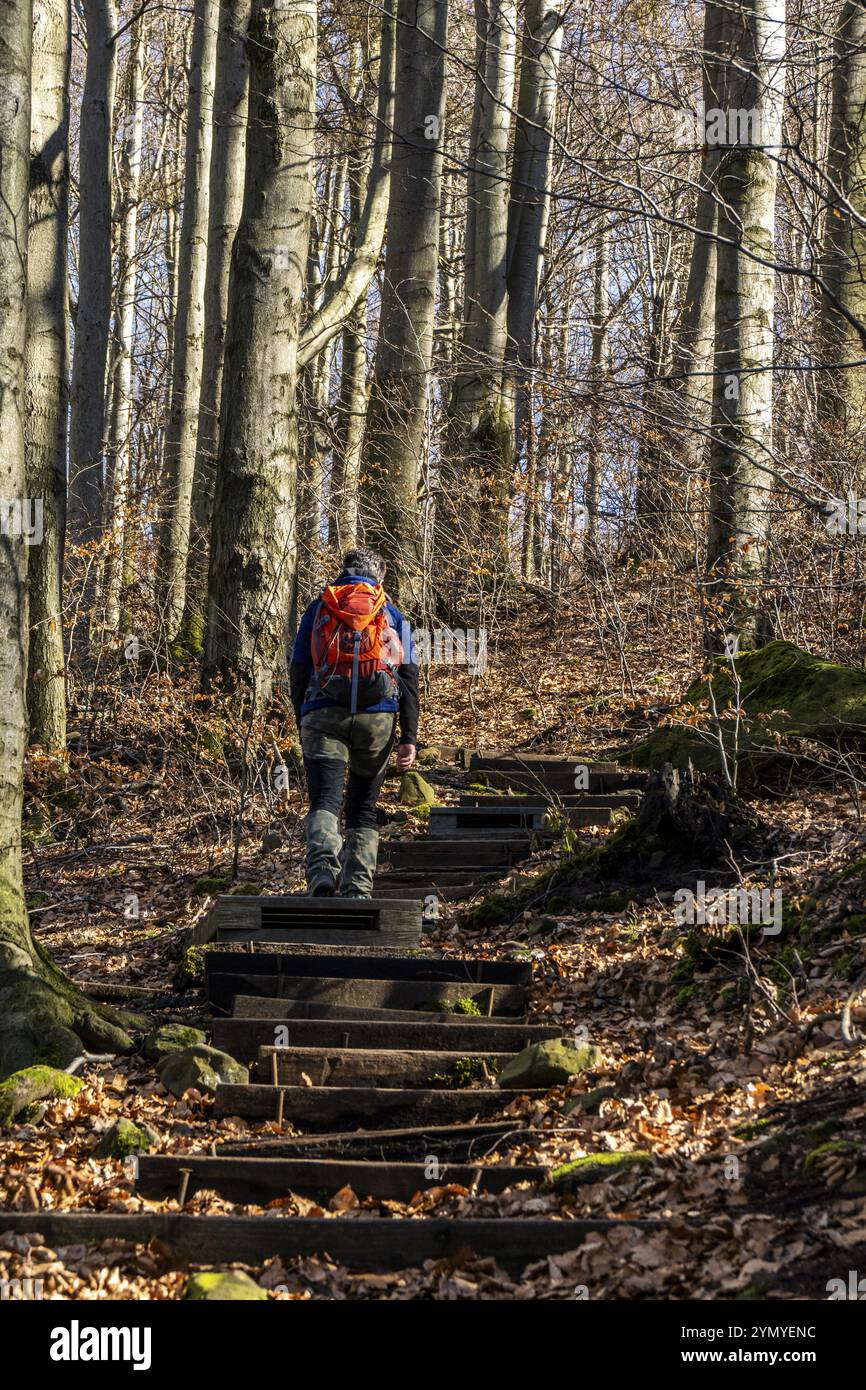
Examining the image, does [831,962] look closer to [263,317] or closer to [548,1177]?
[548,1177]

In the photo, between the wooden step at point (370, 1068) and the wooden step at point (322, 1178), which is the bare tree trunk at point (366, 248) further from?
the wooden step at point (322, 1178)

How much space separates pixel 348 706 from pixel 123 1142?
122 inches

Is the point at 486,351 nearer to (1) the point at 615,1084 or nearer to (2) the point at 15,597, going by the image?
(2) the point at 15,597

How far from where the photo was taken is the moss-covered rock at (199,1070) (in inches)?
224

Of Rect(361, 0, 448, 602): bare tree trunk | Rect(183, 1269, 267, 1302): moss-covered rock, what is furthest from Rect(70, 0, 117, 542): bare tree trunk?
Rect(183, 1269, 267, 1302): moss-covered rock

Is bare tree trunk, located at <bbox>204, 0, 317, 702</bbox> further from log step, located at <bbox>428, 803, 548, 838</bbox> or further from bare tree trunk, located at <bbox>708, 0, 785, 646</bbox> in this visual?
bare tree trunk, located at <bbox>708, 0, 785, 646</bbox>

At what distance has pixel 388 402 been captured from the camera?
1516 cm

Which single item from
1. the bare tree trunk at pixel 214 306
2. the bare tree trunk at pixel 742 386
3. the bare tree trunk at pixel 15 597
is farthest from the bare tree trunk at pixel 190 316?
the bare tree trunk at pixel 15 597

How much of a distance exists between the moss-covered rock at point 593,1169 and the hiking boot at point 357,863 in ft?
10.4

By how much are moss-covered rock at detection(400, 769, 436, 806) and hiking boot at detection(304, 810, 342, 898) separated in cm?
318

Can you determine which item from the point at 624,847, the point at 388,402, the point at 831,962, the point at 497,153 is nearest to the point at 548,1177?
the point at 831,962

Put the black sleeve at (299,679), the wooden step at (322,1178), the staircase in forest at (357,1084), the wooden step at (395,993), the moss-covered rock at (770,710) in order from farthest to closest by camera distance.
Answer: the moss-covered rock at (770,710)
the black sleeve at (299,679)
the wooden step at (395,993)
the wooden step at (322,1178)
the staircase in forest at (357,1084)
